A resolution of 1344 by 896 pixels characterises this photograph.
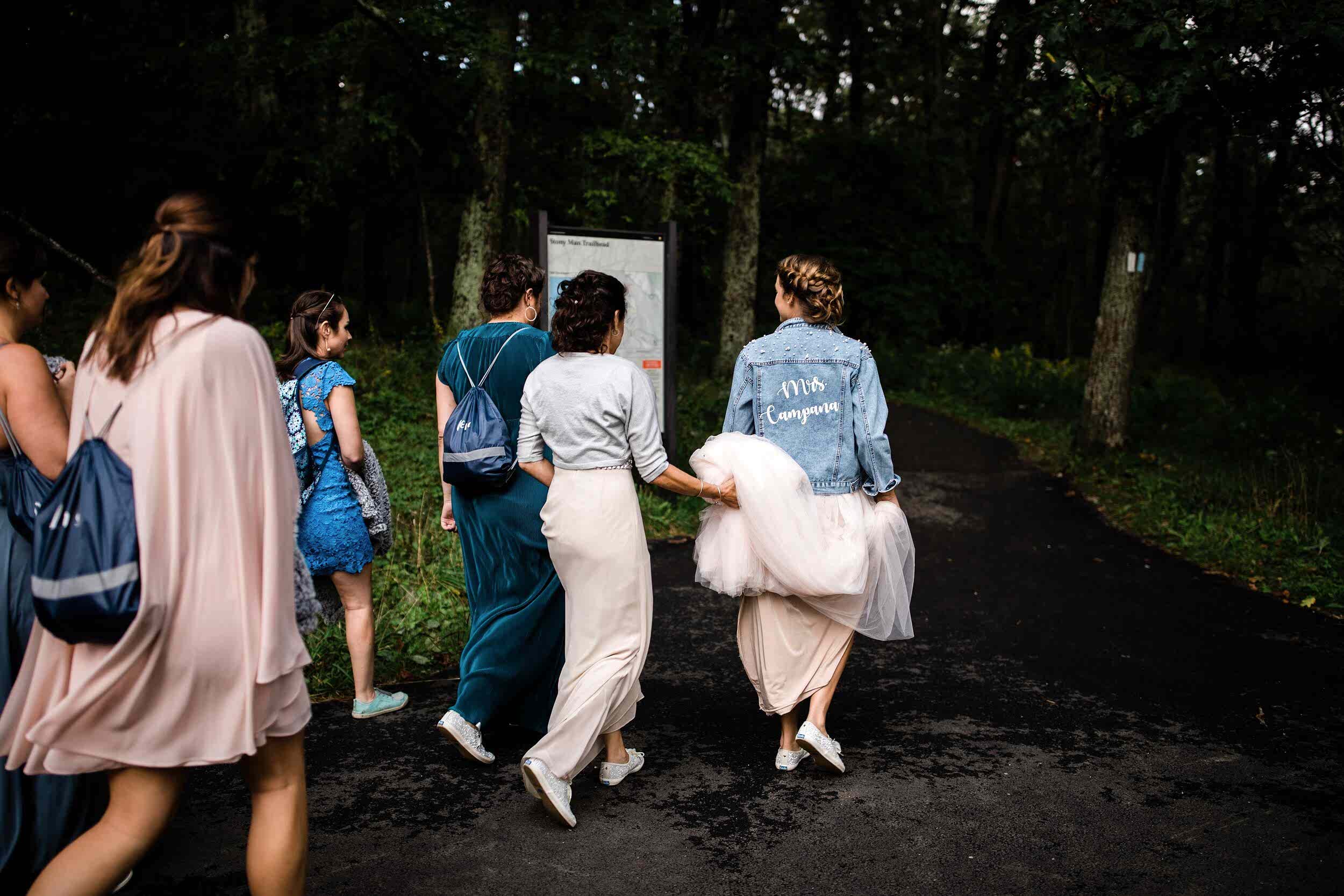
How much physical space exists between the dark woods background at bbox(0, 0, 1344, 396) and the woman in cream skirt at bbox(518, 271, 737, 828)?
569 centimetres

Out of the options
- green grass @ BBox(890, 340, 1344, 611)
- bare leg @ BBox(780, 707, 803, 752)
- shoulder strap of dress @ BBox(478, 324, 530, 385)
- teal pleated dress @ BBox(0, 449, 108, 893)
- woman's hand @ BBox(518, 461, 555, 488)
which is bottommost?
green grass @ BBox(890, 340, 1344, 611)

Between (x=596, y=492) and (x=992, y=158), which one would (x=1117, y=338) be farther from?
(x=992, y=158)

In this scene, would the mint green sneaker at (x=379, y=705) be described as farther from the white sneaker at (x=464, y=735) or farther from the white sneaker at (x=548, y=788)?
the white sneaker at (x=548, y=788)

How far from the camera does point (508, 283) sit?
412 cm

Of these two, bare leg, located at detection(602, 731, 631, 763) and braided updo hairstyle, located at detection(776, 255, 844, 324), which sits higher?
braided updo hairstyle, located at detection(776, 255, 844, 324)

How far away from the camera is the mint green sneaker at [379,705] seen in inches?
184

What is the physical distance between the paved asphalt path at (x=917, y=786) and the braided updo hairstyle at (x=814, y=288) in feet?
6.16

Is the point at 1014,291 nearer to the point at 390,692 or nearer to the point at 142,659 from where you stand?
the point at 390,692

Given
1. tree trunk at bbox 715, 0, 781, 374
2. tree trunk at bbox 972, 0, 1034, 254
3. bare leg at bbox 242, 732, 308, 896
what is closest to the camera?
bare leg at bbox 242, 732, 308, 896

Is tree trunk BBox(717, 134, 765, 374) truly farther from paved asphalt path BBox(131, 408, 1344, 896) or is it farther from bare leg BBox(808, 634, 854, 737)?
bare leg BBox(808, 634, 854, 737)

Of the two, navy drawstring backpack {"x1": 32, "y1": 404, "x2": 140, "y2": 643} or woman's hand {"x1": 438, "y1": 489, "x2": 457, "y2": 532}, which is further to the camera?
woman's hand {"x1": 438, "y1": 489, "x2": 457, "y2": 532}

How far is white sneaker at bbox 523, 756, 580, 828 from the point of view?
3.48m

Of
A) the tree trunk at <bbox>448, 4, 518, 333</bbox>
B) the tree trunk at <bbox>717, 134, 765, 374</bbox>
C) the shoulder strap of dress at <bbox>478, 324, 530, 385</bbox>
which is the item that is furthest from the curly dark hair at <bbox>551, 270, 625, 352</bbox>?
the tree trunk at <bbox>717, 134, 765, 374</bbox>

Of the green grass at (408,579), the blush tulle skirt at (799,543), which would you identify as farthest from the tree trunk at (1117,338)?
the blush tulle skirt at (799,543)
